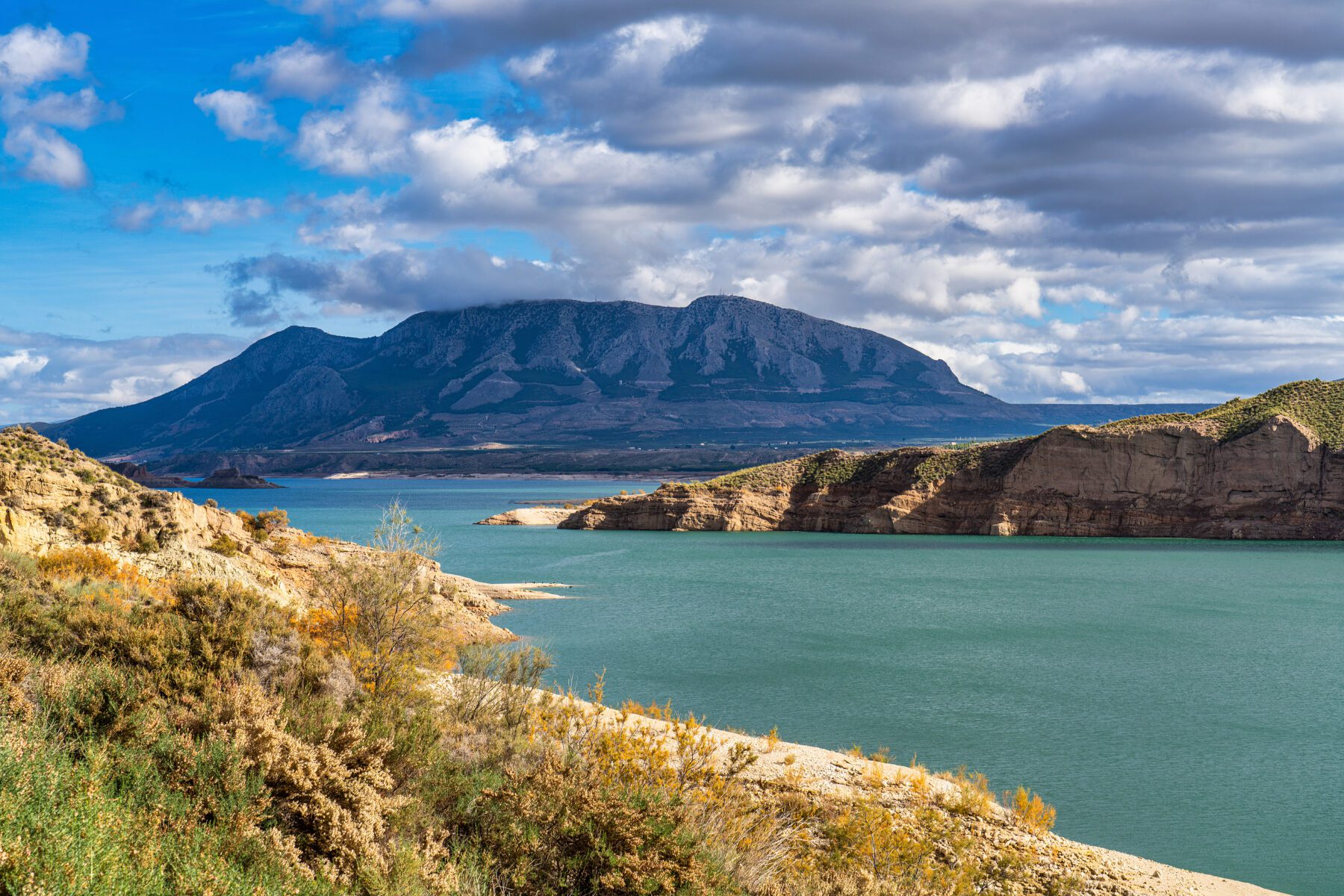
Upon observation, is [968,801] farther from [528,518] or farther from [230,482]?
[230,482]

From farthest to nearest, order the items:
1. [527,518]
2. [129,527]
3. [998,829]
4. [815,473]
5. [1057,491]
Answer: [527,518], [815,473], [1057,491], [129,527], [998,829]

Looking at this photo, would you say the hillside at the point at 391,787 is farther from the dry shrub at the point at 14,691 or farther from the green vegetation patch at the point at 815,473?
the green vegetation patch at the point at 815,473

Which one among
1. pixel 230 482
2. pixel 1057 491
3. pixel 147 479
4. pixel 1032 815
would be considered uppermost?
pixel 1057 491

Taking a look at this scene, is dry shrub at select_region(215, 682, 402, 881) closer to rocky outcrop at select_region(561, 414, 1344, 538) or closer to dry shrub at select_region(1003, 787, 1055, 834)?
dry shrub at select_region(1003, 787, 1055, 834)

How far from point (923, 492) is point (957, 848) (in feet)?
237

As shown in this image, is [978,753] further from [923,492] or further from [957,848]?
[923,492]

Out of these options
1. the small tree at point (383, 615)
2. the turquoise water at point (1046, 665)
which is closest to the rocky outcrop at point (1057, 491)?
the turquoise water at point (1046, 665)

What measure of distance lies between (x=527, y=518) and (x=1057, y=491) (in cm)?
4688

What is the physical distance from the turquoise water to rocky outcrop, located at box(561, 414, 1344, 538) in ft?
24.7

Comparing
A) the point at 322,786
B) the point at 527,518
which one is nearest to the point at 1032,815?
the point at 322,786

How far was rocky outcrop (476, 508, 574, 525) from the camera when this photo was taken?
312 ft

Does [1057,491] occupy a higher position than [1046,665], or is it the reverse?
[1057,491]

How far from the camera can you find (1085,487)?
79.3 metres

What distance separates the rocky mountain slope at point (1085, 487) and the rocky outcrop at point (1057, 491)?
9cm
